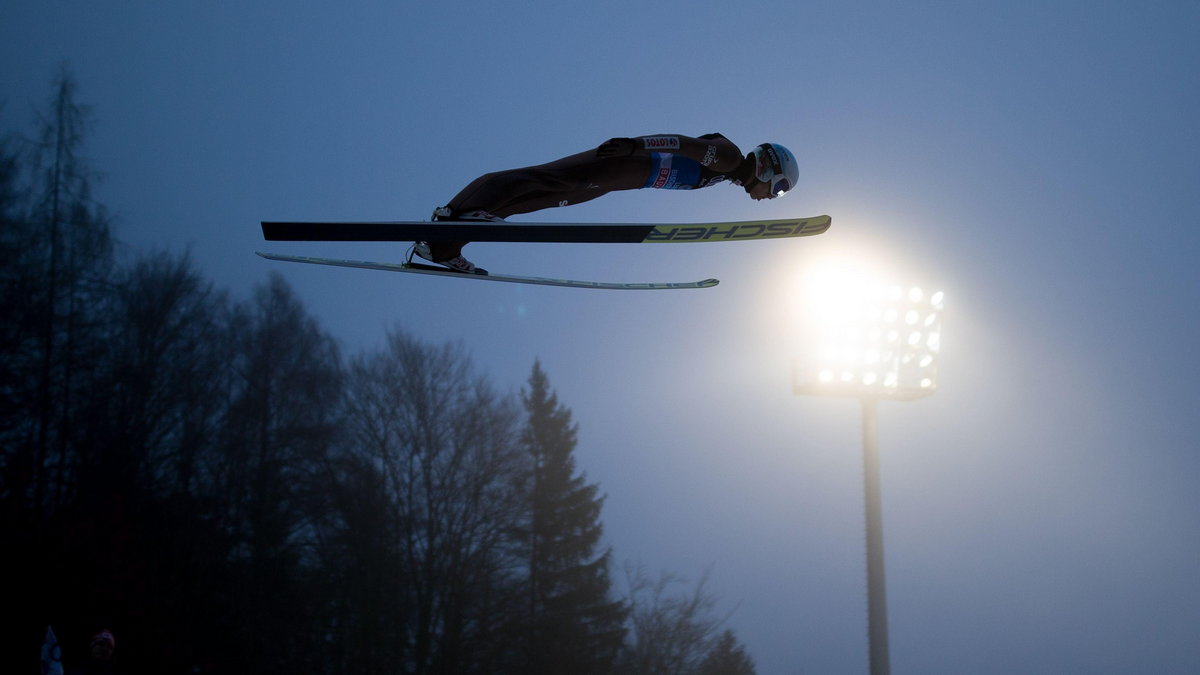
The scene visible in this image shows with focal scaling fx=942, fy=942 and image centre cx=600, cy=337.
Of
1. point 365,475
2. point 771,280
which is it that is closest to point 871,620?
point 771,280

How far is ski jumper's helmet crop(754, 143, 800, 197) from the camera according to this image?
596 centimetres

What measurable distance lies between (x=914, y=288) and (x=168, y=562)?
15.8 metres

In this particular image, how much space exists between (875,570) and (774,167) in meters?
11.0

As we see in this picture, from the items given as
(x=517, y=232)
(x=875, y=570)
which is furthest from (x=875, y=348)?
(x=517, y=232)

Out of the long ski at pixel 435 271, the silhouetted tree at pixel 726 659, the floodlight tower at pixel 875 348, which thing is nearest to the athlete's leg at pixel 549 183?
the long ski at pixel 435 271

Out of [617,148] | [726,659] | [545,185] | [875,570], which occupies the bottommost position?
[726,659]

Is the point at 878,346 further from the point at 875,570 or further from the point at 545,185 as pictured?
the point at 545,185

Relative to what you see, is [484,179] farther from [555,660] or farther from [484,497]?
[555,660]

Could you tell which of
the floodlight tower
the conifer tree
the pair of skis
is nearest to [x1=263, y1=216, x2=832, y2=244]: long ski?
the pair of skis

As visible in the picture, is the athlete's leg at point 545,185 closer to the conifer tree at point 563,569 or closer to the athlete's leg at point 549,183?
the athlete's leg at point 549,183

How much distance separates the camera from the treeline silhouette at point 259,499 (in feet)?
54.6

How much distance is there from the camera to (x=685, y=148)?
5.60 metres

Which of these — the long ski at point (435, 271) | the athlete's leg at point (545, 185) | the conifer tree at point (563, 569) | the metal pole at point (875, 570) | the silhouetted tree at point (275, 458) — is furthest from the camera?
the conifer tree at point (563, 569)

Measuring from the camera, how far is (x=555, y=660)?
23.0 meters
